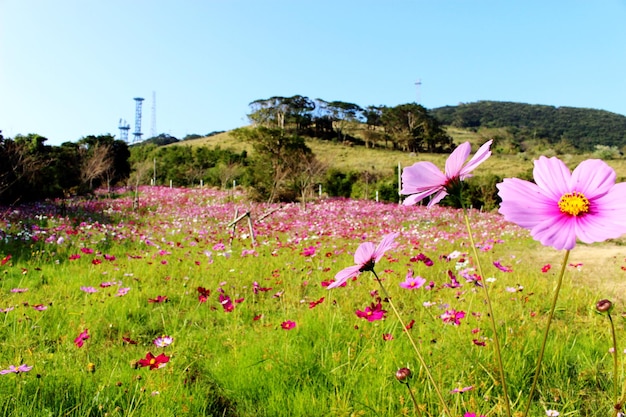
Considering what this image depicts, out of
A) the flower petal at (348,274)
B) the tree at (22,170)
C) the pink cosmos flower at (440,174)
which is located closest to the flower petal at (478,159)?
the pink cosmos flower at (440,174)

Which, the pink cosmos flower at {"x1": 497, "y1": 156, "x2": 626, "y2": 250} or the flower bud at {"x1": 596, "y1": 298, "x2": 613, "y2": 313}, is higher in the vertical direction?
the pink cosmos flower at {"x1": 497, "y1": 156, "x2": 626, "y2": 250}

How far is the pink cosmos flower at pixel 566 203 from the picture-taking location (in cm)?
53

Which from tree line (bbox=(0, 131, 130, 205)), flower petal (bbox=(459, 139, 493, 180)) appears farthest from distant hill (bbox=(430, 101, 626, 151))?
flower petal (bbox=(459, 139, 493, 180))

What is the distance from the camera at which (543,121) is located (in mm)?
74312

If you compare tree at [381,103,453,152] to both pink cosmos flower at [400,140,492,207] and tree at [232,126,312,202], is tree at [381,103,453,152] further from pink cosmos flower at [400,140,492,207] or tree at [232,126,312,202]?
pink cosmos flower at [400,140,492,207]

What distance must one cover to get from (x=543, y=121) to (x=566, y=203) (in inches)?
3404

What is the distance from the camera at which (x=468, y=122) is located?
74.6 meters

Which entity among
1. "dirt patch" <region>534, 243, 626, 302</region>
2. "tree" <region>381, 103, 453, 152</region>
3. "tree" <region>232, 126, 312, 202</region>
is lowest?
"dirt patch" <region>534, 243, 626, 302</region>

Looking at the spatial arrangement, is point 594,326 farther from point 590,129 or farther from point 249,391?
point 590,129

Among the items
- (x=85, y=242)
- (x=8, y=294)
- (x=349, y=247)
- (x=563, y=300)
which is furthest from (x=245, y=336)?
A: (x=85, y=242)

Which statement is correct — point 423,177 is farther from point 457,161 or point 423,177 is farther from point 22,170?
point 22,170

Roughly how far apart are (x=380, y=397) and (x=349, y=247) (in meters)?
4.09

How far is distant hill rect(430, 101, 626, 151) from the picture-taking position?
208 ft

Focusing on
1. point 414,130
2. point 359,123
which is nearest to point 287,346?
point 414,130
